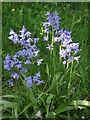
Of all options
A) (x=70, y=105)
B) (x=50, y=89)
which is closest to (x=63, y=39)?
(x=50, y=89)

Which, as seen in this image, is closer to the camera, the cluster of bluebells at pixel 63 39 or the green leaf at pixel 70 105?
the cluster of bluebells at pixel 63 39

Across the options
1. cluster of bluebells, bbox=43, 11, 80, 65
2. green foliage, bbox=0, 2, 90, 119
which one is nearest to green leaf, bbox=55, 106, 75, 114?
green foliage, bbox=0, 2, 90, 119

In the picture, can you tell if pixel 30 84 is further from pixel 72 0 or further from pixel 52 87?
pixel 72 0

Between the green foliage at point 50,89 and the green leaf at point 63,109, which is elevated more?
the green foliage at point 50,89

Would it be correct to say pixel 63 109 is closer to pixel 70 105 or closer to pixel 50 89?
pixel 70 105

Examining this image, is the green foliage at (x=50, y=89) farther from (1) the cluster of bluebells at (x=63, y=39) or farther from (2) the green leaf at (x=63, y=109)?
(1) the cluster of bluebells at (x=63, y=39)

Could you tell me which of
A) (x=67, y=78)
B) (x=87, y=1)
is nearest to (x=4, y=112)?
(x=67, y=78)

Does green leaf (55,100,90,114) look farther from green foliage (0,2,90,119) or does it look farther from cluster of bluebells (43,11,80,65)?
cluster of bluebells (43,11,80,65)

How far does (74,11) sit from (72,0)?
0.30 meters

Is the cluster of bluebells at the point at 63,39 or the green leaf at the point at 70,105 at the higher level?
the cluster of bluebells at the point at 63,39

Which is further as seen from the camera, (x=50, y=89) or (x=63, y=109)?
(x=50, y=89)

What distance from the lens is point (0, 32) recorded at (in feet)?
13.7

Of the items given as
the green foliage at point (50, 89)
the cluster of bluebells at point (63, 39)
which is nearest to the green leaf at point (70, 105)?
the green foliage at point (50, 89)

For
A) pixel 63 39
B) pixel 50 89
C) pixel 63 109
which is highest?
pixel 63 39
